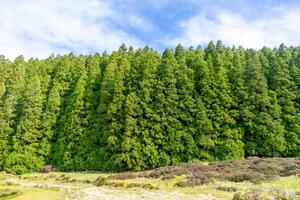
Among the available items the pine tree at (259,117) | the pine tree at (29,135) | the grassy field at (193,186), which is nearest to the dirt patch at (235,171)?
the grassy field at (193,186)

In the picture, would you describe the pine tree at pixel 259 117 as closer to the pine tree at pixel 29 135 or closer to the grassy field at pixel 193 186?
the grassy field at pixel 193 186

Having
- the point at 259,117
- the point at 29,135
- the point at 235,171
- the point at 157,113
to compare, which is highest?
the point at 157,113

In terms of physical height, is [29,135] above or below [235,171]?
above

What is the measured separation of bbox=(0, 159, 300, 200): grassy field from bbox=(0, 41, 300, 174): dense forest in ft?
30.9

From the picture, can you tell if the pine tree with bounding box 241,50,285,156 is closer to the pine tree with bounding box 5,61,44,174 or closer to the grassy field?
the grassy field

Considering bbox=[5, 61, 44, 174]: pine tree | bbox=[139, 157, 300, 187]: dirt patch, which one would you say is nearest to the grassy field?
bbox=[139, 157, 300, 187]: dirt patch

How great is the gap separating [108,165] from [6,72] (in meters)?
25.5

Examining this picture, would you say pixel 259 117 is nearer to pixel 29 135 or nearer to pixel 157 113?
pixel 157 113

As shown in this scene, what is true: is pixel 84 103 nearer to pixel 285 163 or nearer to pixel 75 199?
pixel 285 163

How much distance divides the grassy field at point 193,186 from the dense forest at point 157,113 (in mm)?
9409

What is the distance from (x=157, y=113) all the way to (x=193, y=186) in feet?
71.2

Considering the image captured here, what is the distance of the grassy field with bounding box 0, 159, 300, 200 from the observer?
23219mm

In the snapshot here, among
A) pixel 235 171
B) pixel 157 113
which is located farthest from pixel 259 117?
pixel 235 171

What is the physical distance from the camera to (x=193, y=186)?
28.3 meters
